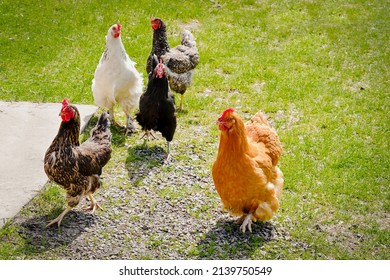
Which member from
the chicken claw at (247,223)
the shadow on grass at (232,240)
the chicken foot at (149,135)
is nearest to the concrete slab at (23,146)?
the chicken foot at (149,135)

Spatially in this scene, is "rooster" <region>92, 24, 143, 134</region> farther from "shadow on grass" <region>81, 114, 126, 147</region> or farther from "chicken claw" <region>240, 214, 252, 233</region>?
"chicken claw" <region>240, 214, 252, 233</region>

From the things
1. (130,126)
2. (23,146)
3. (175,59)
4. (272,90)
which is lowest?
(23,146)

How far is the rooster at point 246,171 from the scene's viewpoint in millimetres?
6910

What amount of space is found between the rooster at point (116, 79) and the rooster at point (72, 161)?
1.86 m

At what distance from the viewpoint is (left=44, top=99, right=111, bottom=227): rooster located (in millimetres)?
7145

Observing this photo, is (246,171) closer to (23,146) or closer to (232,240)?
(232,240)

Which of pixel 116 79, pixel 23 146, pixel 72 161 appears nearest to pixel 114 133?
pixel 116 79

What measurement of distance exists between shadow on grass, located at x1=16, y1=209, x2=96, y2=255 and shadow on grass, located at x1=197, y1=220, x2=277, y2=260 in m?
1.49

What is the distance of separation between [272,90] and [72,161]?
478cm

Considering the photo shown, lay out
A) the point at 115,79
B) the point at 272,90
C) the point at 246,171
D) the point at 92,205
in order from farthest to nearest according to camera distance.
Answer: the point at 272,90 < the point at 115,79 < the point at 92,205 < the point at 246,171

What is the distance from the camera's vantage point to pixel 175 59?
9.86 m

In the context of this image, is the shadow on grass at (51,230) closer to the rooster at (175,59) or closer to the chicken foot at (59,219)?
the chicken foot at (59,219)

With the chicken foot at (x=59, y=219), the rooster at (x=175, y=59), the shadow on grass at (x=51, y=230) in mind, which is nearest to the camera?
the shadow on grass at (x=51, y=230)

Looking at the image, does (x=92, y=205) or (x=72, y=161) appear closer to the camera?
(x=72, y=161)
